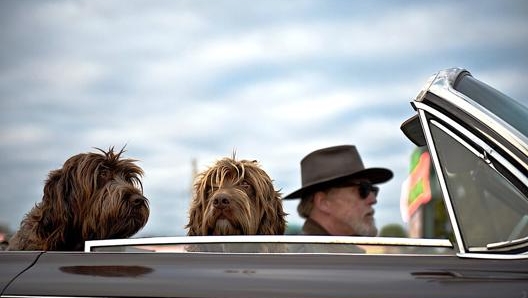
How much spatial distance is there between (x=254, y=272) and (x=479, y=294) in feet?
2.31

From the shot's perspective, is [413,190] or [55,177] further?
[413,190]

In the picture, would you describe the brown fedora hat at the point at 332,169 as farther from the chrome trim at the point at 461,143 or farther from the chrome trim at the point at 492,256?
the chrome trim at the point at 492,256

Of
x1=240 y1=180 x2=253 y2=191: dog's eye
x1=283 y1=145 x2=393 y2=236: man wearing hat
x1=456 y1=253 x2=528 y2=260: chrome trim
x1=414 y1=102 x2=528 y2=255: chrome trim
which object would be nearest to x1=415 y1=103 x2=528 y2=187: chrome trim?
x1=414 y1=102 x2=528 y2=255: chrome trim

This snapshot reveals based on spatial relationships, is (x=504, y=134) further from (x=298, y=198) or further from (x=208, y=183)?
(x=298, y=198)

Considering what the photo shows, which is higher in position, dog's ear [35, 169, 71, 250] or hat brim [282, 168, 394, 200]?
hat brim [282, 168, 394, 200]

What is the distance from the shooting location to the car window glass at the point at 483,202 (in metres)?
2.27

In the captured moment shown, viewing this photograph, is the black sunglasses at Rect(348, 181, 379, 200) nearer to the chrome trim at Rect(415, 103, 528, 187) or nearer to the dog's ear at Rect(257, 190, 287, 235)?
the dog's ear at Rect(257, 190, 287, 235)

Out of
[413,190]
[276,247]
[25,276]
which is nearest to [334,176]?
[276,247]

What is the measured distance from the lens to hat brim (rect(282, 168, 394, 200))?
5.43 m

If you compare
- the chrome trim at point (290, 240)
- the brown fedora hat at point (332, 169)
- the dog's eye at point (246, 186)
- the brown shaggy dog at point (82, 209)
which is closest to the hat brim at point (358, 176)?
the brown fedora hat at point (332, 169)

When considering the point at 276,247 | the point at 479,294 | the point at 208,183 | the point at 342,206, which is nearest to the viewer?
the point at 479,294

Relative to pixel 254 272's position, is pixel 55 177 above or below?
above

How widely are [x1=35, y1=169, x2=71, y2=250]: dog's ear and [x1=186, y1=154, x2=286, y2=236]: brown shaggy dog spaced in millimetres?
656

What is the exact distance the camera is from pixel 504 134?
7.48 ft
